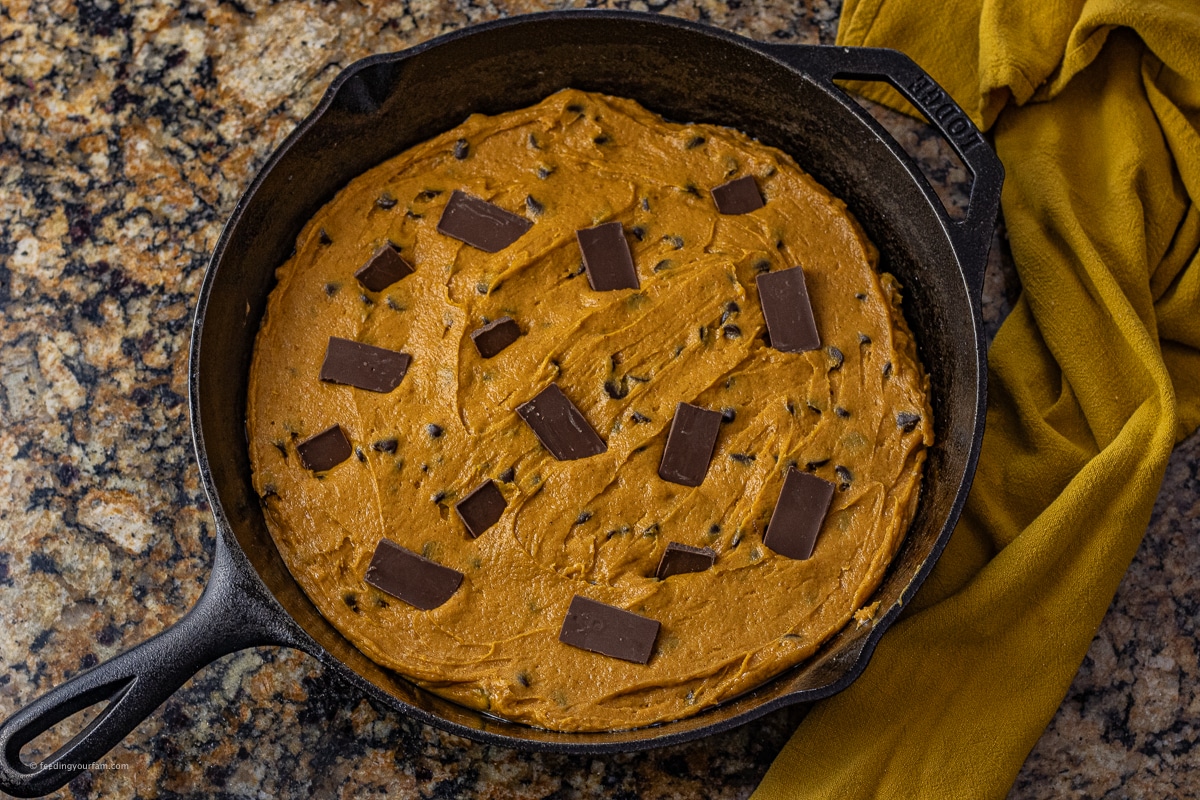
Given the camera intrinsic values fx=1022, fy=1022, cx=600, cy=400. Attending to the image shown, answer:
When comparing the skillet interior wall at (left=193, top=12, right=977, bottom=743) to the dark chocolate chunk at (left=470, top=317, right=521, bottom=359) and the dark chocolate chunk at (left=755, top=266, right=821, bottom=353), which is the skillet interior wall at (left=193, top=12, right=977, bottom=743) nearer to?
the dark chocolate chunk at (left=755, top=266, right=821, bottom=353)

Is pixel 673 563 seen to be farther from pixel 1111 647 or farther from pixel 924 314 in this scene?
pixel 1111 647

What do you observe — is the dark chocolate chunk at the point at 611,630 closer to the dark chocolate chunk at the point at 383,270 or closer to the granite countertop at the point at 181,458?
the granite countertop at the point at 181,458

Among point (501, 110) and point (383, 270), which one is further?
point (501, 110)

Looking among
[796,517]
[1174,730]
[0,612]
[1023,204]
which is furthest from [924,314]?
[0,612]

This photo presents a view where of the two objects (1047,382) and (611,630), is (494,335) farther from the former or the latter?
(1047,382)

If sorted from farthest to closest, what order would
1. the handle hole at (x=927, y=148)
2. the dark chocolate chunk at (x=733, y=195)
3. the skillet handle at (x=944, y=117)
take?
the handle hole at (x=927, y=148) → the dark chocolate chunk at (x=733, y=195) → the skillet handle at (x=944, y=117)

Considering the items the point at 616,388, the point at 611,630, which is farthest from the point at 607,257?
the point at 611,630

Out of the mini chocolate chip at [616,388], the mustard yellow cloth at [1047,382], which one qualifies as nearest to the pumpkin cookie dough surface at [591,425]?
the mini chocolate chip at [616,388]
